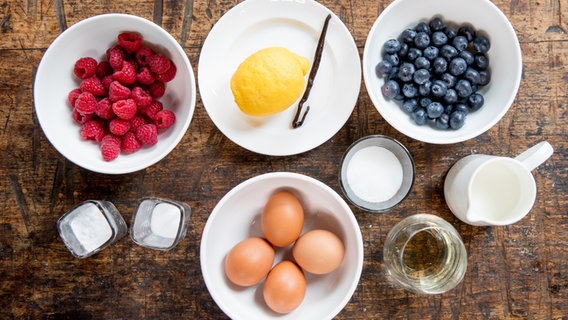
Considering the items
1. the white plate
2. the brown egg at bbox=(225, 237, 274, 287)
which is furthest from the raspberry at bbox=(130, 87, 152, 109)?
the brown egg at bbox=(225, 237, 274, 287)

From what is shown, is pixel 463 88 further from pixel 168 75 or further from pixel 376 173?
pixel 168 75

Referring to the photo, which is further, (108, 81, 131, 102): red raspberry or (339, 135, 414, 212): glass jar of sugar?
(339, 135, 414, 212): glass jar of sugar

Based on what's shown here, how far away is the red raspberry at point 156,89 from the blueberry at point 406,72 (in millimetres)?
483

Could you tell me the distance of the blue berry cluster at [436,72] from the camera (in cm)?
96

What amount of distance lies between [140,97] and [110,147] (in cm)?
11

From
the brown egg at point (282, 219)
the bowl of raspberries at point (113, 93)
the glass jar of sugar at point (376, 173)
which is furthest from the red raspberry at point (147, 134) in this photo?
the glass jar of sugar at point (376, 173)

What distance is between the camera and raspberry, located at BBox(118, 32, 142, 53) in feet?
3.05

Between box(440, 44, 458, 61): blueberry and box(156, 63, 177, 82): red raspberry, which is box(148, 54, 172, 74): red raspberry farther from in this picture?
box(440, 44, 458, 61): blueberry

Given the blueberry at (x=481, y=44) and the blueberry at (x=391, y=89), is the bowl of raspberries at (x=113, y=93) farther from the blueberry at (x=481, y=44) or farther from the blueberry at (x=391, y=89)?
the blueberry at (x=481, y=44)

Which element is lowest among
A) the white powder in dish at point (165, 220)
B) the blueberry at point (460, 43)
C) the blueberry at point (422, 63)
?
the white powder in dish at point (165, 220)

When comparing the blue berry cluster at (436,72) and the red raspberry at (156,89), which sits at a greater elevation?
the blue berry cluster at (436,72)

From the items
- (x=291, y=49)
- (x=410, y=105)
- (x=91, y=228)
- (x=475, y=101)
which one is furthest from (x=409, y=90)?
(x=91, y=228)

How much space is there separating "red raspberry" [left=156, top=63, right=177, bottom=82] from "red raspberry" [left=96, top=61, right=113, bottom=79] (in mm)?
103

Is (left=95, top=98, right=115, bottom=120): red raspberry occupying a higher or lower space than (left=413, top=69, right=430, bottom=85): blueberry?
lower
